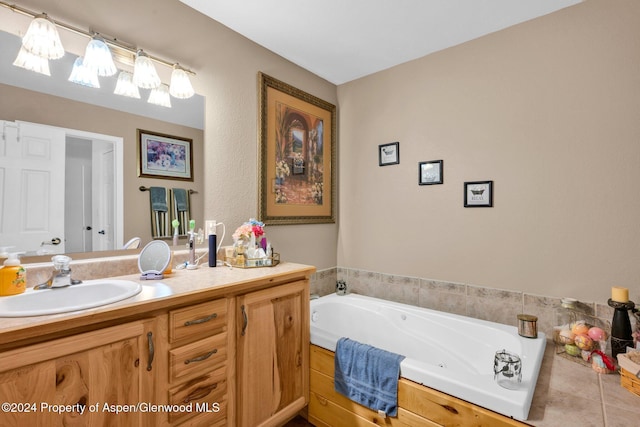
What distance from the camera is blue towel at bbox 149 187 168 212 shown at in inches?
69.7

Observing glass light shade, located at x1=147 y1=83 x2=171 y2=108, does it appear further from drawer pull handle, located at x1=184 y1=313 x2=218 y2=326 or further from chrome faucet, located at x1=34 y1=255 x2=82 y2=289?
drawer pull handle, located at x1=184 y1=313 x2=218 y2=326

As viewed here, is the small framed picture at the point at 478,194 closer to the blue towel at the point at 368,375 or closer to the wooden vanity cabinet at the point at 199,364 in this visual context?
the blue towel at the point at 368,375

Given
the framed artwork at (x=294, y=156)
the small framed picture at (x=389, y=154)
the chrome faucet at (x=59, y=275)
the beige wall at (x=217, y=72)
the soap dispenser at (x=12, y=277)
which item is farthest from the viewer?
the small framed picture at (x=389, y=154)

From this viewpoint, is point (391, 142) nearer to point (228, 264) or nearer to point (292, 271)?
point (292, 271)

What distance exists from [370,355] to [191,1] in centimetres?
231

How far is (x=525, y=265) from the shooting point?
2029mm

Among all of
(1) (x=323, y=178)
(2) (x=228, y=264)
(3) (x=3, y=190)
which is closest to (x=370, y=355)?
(2) (x=228, y=264)

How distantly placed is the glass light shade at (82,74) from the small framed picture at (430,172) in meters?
2.19

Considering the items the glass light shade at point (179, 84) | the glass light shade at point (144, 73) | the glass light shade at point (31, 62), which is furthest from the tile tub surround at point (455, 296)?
the glass light shade at point (31, 62)

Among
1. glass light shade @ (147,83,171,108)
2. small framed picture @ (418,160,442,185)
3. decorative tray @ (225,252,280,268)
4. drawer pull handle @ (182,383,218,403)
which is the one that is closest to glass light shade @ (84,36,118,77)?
glass light shade @ (147,83,171,108)

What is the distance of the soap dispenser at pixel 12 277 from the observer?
117 centimetres

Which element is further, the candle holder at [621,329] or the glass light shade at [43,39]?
the candle holder at [621,329]

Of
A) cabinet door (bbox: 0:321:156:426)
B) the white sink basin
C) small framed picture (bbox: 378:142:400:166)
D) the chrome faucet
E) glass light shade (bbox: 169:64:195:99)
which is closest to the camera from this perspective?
cabinet door (bbox: 0:321:156:426)

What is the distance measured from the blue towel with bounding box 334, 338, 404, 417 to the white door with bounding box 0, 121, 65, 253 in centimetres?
155
